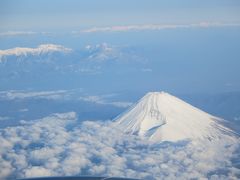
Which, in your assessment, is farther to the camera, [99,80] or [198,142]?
[99,80]

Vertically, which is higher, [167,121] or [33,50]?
[33,50]

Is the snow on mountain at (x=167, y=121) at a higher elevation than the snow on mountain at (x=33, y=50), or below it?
below

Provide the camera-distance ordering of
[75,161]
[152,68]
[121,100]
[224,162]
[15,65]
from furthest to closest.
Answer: [15,65] → [152,68] → [121,100] → [224,162] → [75,161]

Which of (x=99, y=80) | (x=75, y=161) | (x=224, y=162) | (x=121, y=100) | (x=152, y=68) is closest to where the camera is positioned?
(x=75, y=161)

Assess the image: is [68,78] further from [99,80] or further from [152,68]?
[152,68]

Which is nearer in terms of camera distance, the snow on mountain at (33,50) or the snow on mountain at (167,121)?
the snow on mountain at (167,121)

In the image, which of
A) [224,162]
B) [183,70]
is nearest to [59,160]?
[224,162]

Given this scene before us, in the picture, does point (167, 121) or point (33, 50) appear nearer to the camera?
point (167, 121)
